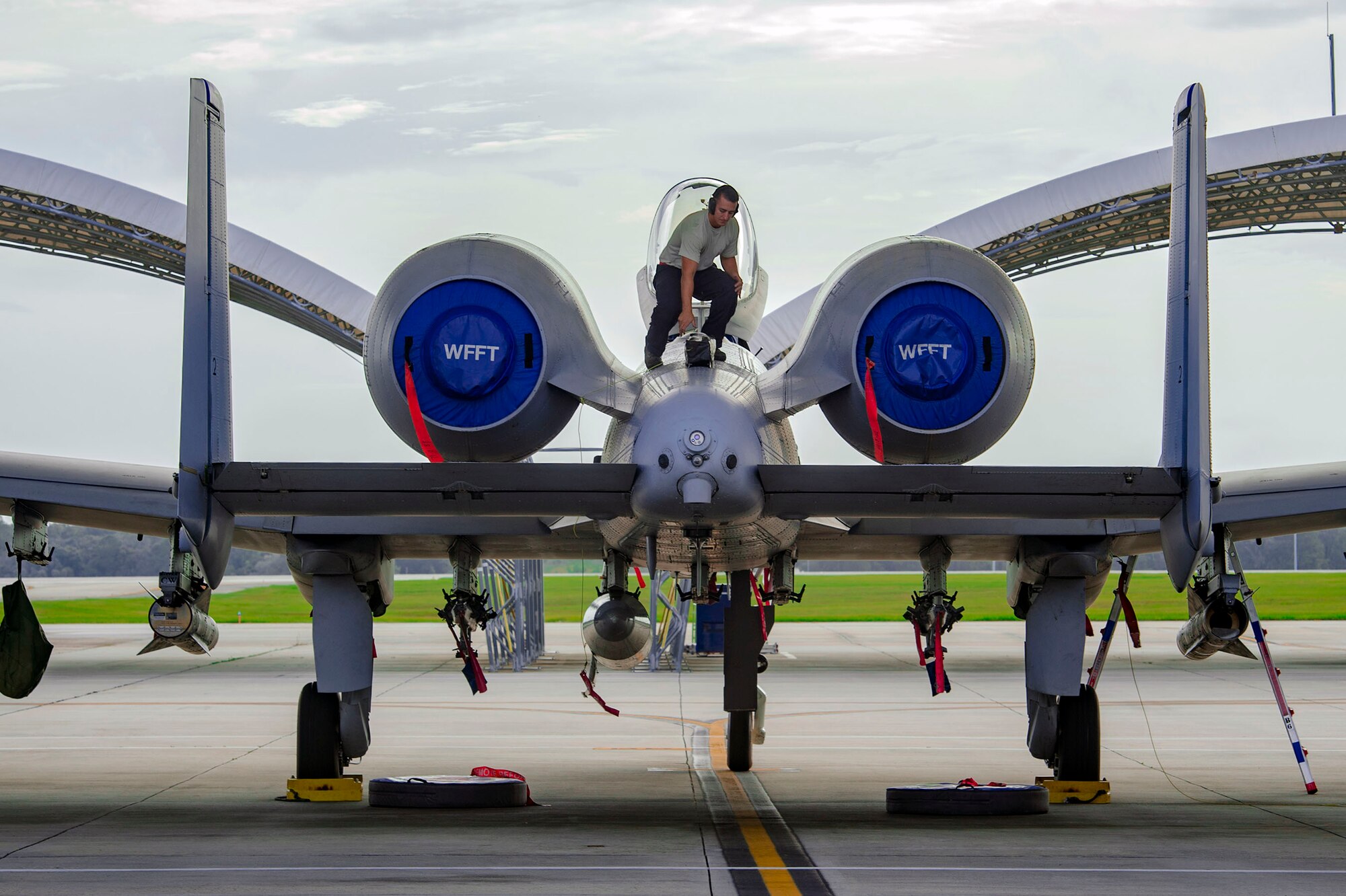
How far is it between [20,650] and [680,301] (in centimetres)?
560

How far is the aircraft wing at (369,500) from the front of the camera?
8227mm

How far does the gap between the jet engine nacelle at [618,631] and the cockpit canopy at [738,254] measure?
2396mm

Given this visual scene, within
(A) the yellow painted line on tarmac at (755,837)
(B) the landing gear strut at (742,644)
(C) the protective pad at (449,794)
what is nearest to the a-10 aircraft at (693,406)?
(B) the landing gear strut at (742,644)

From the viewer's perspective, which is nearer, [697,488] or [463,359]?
[697,488]

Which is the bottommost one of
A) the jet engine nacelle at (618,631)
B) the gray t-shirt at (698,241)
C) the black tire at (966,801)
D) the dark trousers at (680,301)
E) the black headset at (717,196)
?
the black tire at (966,801)

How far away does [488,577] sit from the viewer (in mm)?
33656

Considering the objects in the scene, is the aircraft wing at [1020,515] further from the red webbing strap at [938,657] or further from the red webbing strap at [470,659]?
the red webbing strap at [470,659]

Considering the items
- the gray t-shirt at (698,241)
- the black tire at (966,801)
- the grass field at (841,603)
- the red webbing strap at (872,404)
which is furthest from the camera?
the grass field at (841,603)

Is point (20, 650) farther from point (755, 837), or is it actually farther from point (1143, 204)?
point (1143, 204)

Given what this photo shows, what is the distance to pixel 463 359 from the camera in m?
8.73

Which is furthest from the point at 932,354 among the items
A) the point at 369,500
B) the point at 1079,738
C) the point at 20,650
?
the point at 20,650

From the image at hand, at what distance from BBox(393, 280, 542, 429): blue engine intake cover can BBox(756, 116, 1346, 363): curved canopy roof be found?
2396cm

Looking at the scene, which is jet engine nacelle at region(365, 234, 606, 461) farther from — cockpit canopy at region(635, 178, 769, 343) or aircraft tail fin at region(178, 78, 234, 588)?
cockpit canopy at region(635, 178, 769, 343)

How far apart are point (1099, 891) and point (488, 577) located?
26001 millimetres
